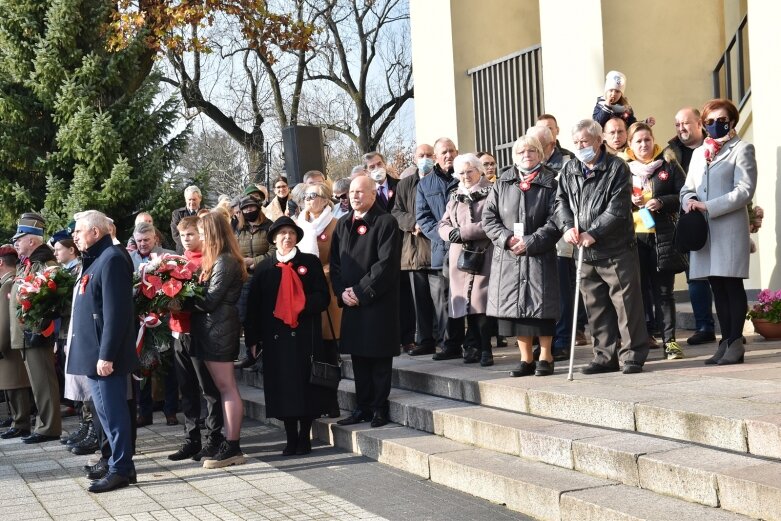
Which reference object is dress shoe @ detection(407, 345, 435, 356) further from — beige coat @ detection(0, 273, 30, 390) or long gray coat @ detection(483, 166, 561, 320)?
beige coat @ detection(0, 273, 30, 390)

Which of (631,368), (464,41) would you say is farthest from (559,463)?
(464,41)

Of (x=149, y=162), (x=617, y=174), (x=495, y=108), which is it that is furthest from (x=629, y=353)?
(x=149, y=162)

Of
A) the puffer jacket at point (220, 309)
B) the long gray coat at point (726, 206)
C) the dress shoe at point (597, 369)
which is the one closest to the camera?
the long gray coat at point (726, 206)

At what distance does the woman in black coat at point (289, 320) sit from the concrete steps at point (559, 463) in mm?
565

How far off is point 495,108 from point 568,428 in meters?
9.28

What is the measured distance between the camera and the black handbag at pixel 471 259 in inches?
360

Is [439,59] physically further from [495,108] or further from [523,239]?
[523,239]

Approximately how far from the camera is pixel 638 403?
22.0ft

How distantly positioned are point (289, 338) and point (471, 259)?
173cm

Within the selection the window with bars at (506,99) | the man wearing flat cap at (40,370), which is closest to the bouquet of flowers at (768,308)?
the window with bars at (506,99)

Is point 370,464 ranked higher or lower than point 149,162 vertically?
lower

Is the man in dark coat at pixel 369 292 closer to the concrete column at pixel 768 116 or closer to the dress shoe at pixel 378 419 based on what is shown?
the dress shoe at pixel 378 419

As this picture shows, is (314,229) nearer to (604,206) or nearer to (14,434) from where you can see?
(604,206)

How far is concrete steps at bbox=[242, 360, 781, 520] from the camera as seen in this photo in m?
5.47
